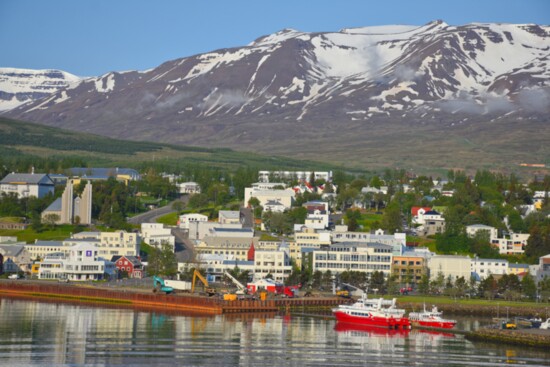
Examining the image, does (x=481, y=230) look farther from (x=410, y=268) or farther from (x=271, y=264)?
(x=271, y=264)

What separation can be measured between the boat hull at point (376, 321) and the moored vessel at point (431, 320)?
0.80 meters

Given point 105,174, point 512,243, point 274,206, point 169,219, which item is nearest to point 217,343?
point 512,243

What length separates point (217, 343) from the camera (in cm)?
5397

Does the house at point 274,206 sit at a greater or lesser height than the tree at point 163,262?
greater

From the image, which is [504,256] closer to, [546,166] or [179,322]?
[179,322]

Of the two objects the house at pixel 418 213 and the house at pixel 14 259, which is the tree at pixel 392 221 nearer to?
the house at pixel 418 213

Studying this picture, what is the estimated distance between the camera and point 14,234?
101 m

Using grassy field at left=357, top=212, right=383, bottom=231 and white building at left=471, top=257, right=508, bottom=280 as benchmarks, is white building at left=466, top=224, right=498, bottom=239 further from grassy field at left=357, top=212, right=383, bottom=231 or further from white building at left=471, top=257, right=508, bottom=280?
white building at left=471, top=257, right=508, bottom=280

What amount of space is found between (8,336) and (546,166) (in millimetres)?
153370

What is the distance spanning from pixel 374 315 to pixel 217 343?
13578 mm

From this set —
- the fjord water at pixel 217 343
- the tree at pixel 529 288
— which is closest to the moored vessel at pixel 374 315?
the fjord water at pixel 217 343

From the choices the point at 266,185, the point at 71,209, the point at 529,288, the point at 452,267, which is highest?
the point at 266,185

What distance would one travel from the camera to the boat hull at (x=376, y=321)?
211 ft

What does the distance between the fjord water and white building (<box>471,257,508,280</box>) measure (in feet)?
68.5
